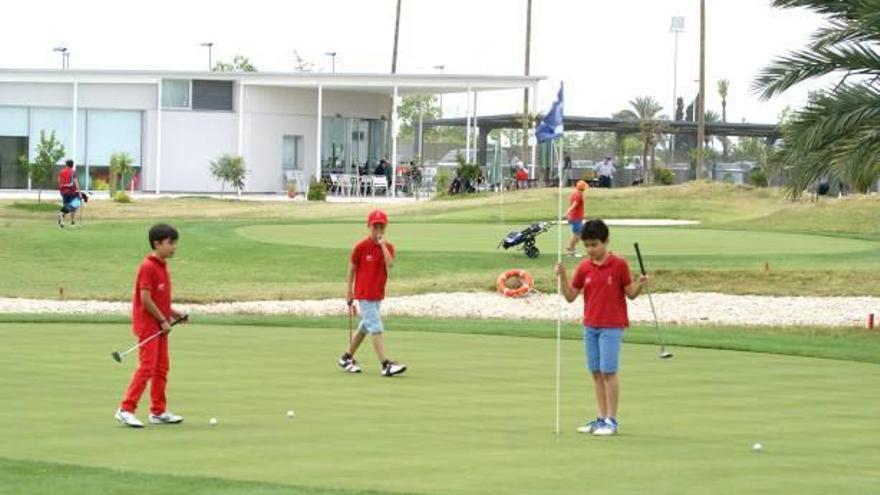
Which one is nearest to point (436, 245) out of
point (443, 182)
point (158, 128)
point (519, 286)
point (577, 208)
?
point (577, 208)

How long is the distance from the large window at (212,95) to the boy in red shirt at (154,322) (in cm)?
6544

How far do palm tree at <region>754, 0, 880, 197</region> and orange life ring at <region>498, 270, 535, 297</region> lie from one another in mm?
5912

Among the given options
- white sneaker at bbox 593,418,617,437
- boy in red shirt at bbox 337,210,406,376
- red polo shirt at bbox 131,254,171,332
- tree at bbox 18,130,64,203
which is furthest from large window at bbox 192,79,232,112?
white sneaker at bbox 593,418,617,437

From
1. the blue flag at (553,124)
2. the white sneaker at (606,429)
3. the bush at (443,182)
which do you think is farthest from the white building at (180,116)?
the white sneaker at (606,429)

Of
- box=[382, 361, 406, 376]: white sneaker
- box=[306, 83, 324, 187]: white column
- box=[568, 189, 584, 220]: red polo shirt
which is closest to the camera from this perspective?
box=[382, 361, 406, 376]: white sneaker

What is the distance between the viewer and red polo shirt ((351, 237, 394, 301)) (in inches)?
815

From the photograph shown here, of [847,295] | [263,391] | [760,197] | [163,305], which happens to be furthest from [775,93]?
[760,197]

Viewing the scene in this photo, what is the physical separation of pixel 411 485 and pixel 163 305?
13.8 feet

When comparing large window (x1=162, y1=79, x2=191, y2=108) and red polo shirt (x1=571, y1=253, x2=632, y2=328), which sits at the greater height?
large window (x1=162, y1=79, x2=191, y2=108)

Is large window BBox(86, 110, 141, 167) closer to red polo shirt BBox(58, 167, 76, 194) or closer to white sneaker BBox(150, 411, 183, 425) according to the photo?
red polo shirt BBox(58, 167, 76, 194)

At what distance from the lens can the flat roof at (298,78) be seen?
77.3m

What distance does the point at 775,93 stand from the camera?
30.2 meters

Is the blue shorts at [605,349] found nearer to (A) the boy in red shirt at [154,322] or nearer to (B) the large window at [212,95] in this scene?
(A) the boy in red shirt at [154,322]

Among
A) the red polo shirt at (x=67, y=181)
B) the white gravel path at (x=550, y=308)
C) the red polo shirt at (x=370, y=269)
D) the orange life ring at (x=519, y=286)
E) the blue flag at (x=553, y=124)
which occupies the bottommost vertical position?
the white gravel path at (x=550, y=308)
